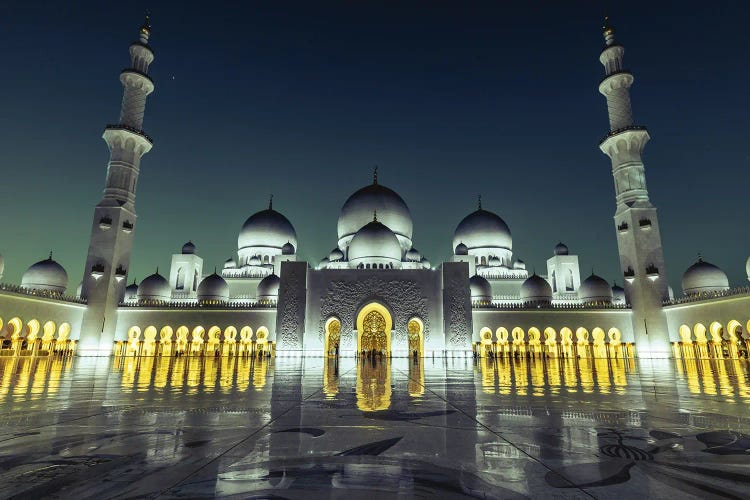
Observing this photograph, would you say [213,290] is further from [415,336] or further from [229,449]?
[229,449]

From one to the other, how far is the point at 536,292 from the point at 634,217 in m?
6.05

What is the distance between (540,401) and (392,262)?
17.1m

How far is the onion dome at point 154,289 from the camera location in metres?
23.4

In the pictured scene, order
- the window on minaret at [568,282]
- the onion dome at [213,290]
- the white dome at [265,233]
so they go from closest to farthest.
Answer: the onion dome at [213,290] < the window on minaret at [568,282] < the white dome at [265,233]

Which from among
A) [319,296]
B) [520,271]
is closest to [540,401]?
[319,296]

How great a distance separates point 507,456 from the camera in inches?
63.4

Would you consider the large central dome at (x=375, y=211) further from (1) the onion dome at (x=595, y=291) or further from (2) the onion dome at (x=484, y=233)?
(1) the onion dome at (x=595, y=291)

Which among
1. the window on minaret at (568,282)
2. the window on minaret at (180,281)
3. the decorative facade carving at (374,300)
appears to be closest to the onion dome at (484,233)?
the window on minaret at (568,282)

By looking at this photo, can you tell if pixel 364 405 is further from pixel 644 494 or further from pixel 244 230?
pixel 244 230

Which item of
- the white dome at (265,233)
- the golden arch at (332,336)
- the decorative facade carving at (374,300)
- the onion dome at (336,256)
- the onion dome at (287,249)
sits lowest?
the golden arch at (332,336)

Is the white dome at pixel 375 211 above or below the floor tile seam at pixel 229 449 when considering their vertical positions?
above

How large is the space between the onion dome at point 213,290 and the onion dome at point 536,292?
16.4 meters

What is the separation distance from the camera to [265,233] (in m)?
27.8

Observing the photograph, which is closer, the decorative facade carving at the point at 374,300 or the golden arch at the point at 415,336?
the golden arch at the point at 415,336
